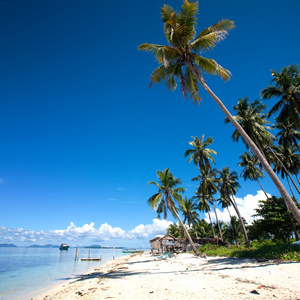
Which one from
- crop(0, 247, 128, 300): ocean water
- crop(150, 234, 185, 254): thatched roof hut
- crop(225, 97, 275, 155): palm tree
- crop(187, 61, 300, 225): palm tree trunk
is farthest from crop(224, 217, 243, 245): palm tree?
crop(187, 61, 300, 225): palm tree trunk

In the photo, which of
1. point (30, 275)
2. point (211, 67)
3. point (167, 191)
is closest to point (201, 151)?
point (167, 191)

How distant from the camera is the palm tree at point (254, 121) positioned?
1910 centimetres

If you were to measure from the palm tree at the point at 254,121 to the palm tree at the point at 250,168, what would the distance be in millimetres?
9571

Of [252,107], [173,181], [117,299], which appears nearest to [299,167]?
[252,107]

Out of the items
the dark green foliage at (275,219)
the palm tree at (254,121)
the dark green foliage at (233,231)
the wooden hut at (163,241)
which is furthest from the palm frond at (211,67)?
the dark green foliage at (233,231)

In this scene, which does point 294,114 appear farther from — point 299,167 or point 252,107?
point 299,167

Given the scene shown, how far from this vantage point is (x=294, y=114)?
1712 centimetres

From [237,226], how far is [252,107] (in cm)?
2921

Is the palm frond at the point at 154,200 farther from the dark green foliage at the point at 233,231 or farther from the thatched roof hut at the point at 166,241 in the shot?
the dark green foliage at the point at 233,231

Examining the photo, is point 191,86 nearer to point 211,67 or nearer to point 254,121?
point 211,67

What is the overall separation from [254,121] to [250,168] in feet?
44.4

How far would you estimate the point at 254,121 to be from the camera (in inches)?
768

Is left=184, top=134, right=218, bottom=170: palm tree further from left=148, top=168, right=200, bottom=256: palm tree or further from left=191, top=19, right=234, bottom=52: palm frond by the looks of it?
left=191, top=19, right=234, bottom=52: palm frond

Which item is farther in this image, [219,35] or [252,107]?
[252,107]
